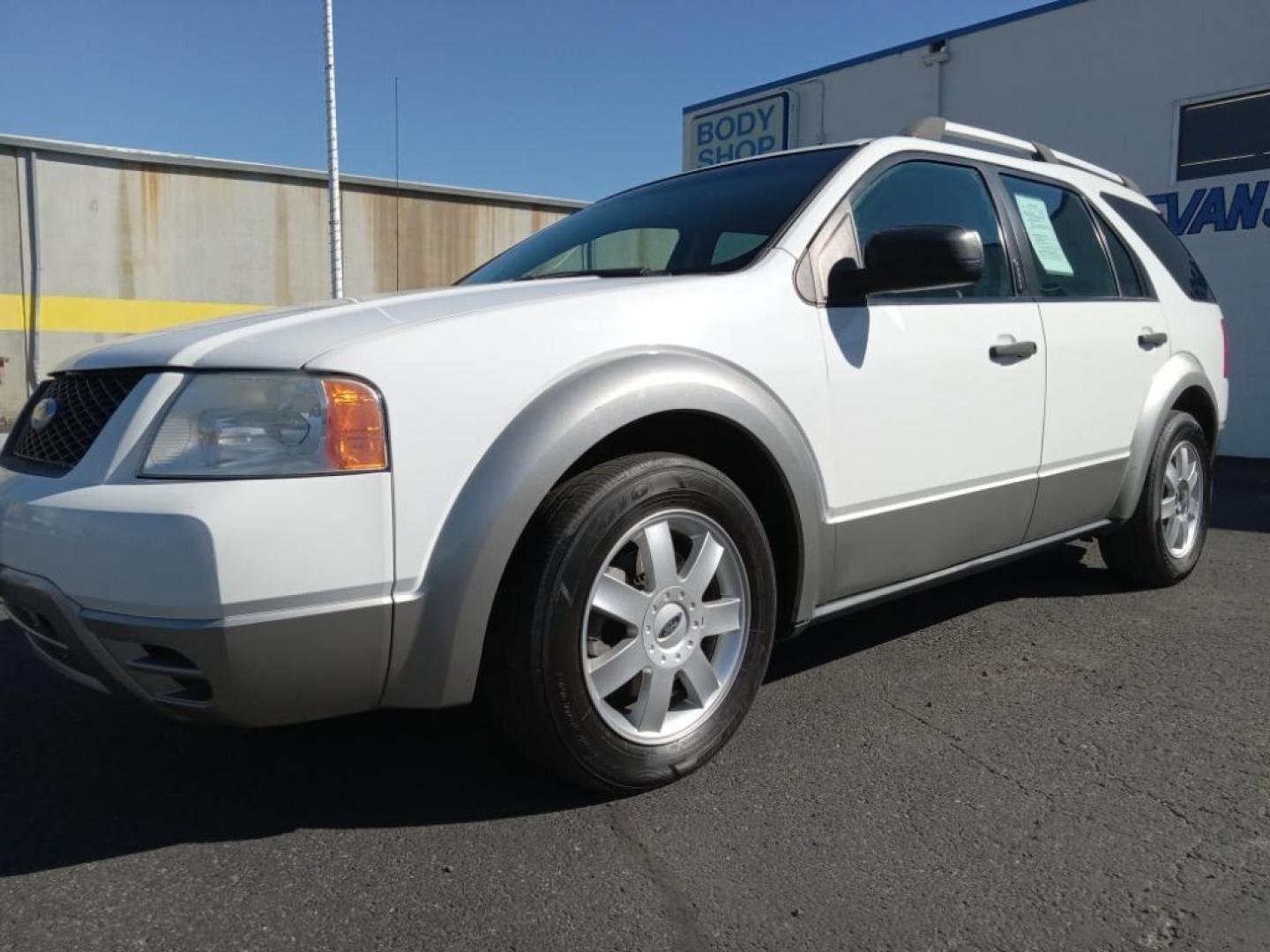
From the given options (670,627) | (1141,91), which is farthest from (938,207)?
(1141,91)

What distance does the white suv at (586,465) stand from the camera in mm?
1889

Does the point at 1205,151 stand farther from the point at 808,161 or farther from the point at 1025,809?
the point at 1025,809

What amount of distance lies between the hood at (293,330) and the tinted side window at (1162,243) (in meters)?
2.73

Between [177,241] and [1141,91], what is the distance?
12.2 m

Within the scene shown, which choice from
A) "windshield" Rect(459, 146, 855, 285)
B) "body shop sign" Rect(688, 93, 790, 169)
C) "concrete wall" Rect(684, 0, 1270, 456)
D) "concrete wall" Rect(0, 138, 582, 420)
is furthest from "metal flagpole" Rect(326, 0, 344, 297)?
"windshield" Rect(459, 146, 855, 285)

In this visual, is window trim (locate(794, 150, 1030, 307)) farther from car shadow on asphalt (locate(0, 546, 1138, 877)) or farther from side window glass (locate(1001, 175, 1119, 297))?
car shadow on asphalt (locate(0, 546, 1138, 877))

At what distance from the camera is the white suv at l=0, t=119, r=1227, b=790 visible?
74.4 inches

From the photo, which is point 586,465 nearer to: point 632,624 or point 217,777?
point 632,624

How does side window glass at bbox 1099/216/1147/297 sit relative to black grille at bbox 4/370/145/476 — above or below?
above

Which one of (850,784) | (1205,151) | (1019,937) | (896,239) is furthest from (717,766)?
(1205,151)

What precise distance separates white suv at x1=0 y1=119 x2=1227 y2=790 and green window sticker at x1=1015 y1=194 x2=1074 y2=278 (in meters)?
0.05

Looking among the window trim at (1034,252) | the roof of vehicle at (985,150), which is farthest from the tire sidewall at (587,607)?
the window trim at (1034,252)

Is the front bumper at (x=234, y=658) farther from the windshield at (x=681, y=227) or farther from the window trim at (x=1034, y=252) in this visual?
the window trim at (x=1034, y=252)

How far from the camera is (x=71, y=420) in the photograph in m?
2.18
